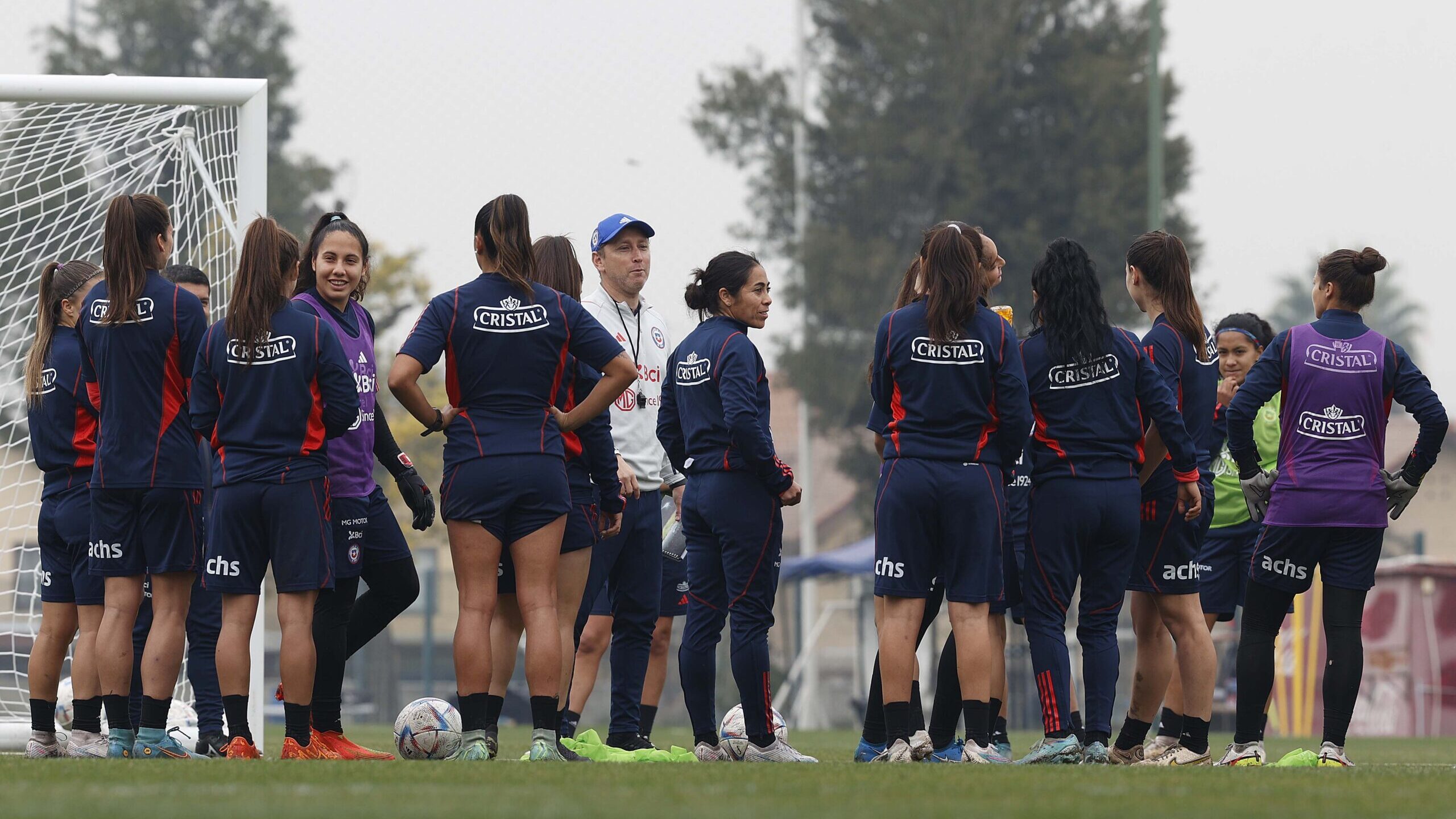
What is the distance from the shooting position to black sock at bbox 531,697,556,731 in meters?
6.83

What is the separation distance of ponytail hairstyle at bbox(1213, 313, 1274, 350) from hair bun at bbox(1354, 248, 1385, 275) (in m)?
2.17

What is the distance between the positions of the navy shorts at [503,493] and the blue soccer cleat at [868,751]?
6.01 feet

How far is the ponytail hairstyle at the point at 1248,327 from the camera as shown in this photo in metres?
9.38

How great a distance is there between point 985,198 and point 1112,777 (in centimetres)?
2749

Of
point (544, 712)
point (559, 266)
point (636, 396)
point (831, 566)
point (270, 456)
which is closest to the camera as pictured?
point (270, 456)

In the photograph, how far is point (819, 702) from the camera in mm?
31594

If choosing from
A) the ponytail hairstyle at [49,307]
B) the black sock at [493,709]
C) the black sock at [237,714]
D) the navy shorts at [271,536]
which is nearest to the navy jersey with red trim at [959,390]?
the black sock at [493,709]

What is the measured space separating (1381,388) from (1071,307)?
1.25 metres

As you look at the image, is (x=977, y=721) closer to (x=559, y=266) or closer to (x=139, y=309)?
(x=559, y=266)

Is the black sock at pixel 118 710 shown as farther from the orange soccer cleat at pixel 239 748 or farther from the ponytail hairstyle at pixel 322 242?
the ponytail hairstyle at pixel 322 242

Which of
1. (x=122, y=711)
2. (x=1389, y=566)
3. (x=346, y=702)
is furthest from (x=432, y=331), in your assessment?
(x=346, y=702)

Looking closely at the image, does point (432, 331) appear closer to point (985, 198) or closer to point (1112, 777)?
point (1112, 777)

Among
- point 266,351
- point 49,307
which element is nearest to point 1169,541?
point 266,351

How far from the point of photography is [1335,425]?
7.02 m
